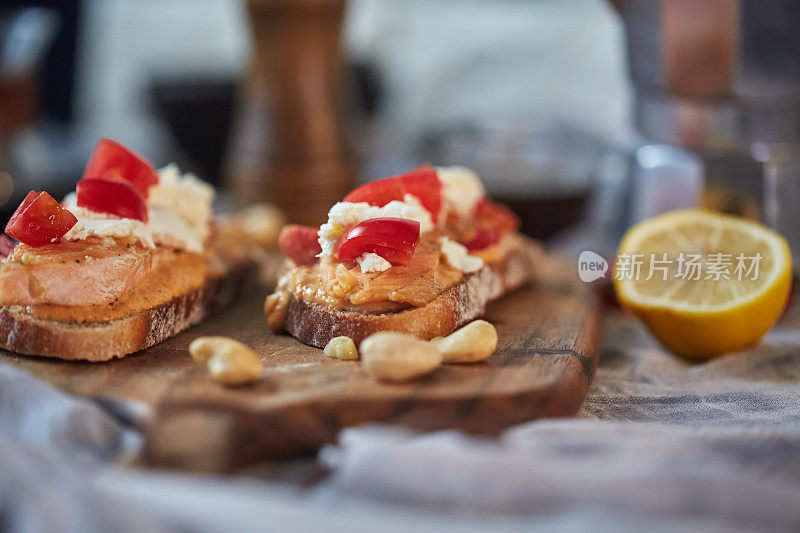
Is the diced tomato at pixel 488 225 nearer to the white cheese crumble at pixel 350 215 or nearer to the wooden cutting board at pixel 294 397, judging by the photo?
the white cheese crumble at pixel 350 215

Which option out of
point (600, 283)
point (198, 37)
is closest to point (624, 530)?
point (600, 283)

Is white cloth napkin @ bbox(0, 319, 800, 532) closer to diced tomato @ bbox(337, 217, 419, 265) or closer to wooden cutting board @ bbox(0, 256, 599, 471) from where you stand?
wooden cutting board @ bbox(0, 256, 599, 471)

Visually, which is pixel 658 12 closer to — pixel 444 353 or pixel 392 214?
pixel 392 214

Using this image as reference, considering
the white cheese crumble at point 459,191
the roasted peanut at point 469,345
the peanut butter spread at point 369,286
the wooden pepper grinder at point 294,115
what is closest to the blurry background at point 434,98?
the wooden pepper grinder at point 294,115

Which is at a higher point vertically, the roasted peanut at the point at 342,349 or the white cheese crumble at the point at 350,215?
the white cheese crumble at the point at 350,215

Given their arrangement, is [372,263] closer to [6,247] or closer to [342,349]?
[342,349]

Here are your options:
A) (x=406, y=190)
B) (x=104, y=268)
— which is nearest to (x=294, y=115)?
(x=406, y=190)
